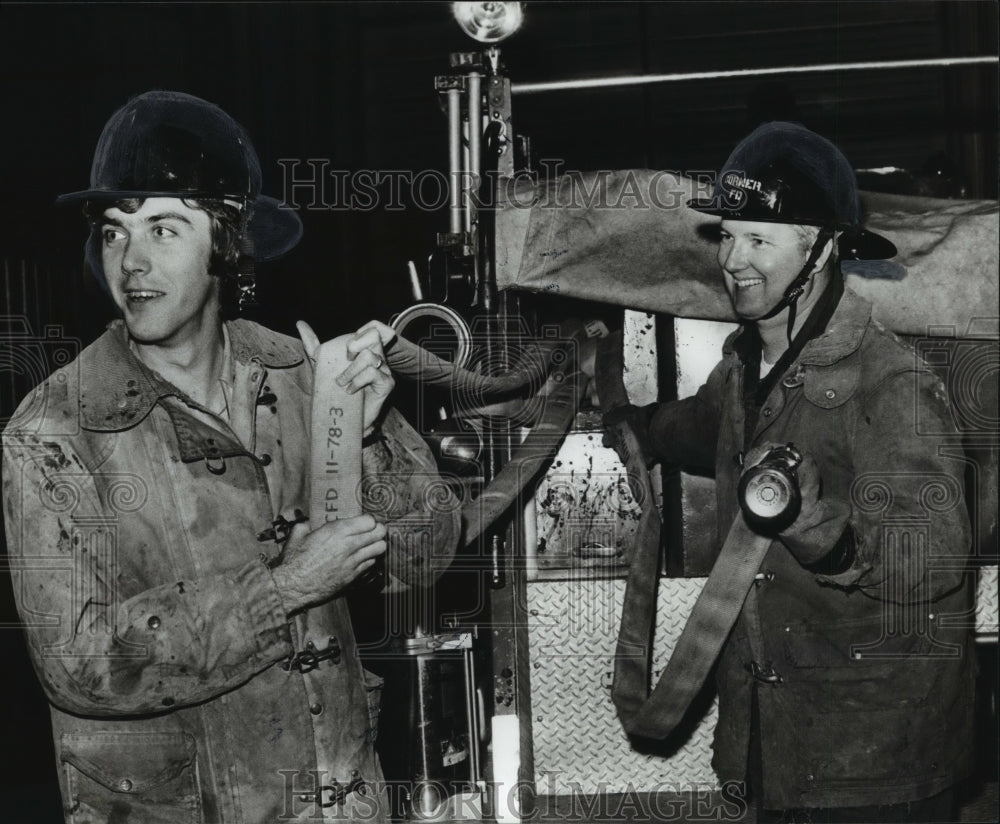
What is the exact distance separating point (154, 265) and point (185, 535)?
865 mm

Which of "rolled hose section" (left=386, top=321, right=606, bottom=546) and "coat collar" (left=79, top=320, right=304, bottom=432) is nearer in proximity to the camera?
"coat collar" (left=79, top=320, right=304, bottom=432)

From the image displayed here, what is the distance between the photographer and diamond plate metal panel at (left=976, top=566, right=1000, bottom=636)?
15.8 feet

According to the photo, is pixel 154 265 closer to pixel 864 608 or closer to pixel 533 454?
pixel 533 454

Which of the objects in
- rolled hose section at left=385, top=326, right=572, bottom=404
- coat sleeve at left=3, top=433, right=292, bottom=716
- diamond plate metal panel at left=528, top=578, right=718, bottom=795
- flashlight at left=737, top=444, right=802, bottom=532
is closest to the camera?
coat sleeve at left=3, top=433, right=292, bottom=716

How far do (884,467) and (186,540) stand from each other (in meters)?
2.44

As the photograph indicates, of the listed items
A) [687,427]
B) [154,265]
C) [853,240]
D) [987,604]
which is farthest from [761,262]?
[154,265]

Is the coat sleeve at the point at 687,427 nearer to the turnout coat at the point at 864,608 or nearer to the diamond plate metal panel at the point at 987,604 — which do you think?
the turnout coat at the point at 864,608

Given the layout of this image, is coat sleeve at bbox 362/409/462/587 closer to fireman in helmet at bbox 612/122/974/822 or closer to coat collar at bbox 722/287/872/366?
fireman in helmet at bbox 612/122/974/822

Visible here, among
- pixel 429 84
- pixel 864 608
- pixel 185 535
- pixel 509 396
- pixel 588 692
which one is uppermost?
pixel 429 84

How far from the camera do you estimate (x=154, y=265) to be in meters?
3.47

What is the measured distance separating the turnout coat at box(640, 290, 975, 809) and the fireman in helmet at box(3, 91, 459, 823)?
4.99 ft

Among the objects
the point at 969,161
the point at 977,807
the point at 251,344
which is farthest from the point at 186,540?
the point at 969,161

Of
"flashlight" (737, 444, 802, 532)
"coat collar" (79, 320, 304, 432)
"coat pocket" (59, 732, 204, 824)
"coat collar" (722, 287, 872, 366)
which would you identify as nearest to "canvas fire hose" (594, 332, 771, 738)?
"flashlight" (737, 444, 802, 532)

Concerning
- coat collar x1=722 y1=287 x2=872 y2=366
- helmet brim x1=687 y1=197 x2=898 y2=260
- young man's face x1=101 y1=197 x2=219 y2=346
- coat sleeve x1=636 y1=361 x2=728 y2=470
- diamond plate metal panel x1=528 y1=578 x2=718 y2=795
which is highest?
helmet brim x1=687 y1=197 x2=898 y2=260
